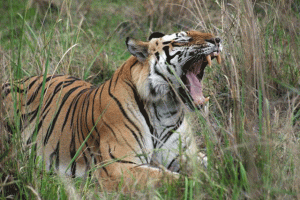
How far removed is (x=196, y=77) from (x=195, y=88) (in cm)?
9

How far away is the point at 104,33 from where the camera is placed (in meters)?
7.18

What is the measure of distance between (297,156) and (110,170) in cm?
126

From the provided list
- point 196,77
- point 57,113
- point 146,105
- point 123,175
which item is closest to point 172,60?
point 196,77

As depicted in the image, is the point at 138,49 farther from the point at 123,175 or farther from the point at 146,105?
the point at 123,175

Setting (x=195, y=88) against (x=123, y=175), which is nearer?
(x=123, y=175)

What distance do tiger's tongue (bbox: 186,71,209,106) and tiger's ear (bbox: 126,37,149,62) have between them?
0.31m

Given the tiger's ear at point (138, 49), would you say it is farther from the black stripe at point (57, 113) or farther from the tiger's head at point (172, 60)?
the black stripe at point (57, 113)

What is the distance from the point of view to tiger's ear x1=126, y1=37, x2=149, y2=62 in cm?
352

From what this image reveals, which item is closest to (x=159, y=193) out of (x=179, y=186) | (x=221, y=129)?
(x=179, y=186)

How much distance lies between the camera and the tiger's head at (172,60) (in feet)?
11.4

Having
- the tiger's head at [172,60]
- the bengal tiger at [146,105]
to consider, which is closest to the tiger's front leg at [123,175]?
the bengal tiger at [146,105]

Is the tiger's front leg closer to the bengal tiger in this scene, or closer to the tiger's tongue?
the bengal tiger

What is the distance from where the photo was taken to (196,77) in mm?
3564

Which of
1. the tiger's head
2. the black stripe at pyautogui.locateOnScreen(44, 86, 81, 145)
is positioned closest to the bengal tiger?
the tiger's head
